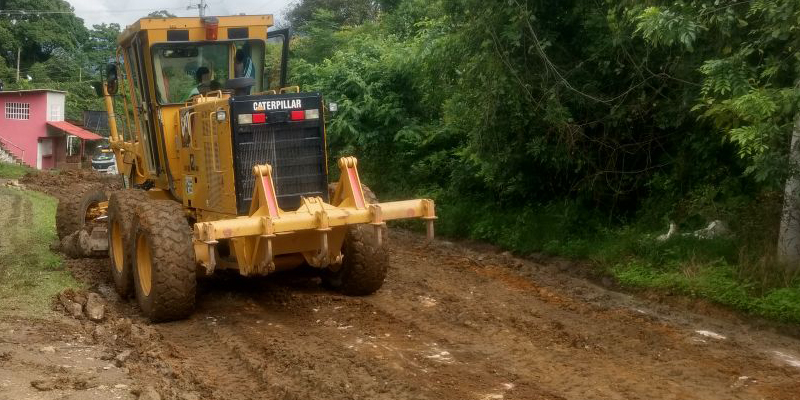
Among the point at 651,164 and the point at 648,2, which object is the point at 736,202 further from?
the point at 648,2

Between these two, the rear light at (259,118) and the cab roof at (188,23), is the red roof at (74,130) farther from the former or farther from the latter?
the rear light at (259,118)

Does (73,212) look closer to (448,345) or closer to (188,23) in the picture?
(188,23)

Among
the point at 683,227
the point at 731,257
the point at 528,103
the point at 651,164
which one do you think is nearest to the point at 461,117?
the point at 528,103

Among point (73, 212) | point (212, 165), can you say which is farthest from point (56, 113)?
point (212, 165)

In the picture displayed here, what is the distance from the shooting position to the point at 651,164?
11852 millimetres

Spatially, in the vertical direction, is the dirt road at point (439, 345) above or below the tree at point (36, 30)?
below

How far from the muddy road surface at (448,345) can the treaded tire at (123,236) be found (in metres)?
0.27

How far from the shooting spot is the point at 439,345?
7.61 m

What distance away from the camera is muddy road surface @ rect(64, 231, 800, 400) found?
6473 mm

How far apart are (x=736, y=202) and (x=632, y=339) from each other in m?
3.19

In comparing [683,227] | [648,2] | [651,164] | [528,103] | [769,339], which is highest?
[648,2]

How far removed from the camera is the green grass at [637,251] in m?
8.88

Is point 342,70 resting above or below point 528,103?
above

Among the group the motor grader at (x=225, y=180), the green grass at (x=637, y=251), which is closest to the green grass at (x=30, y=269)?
the motor grader at (x=225, y=180)
